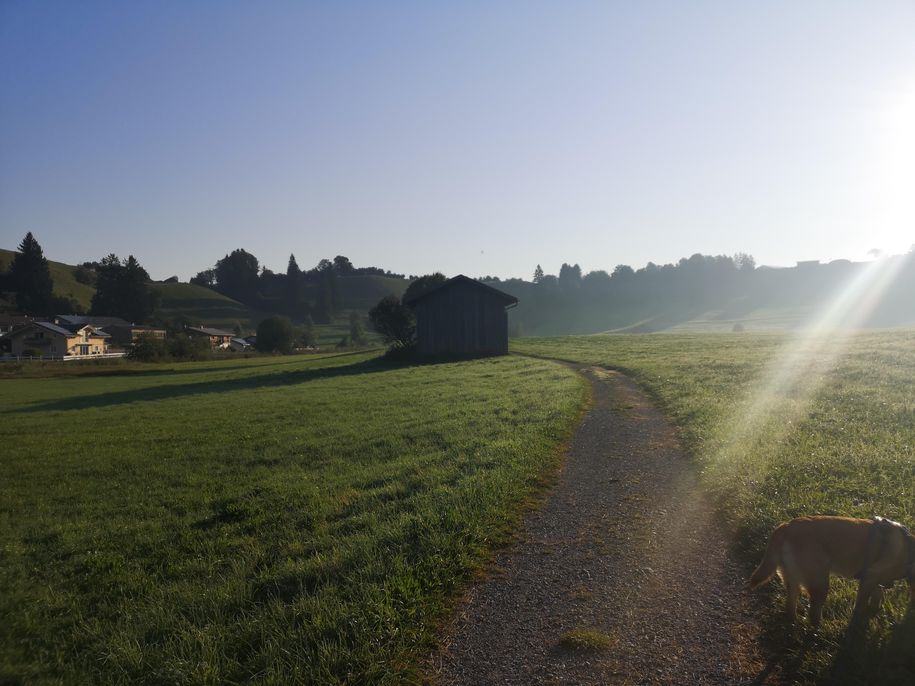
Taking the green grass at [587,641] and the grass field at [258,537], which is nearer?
the green grass at [587,641]

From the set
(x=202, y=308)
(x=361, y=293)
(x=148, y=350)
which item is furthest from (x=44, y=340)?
(x=361, y=293)

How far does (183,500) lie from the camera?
30.3 feet

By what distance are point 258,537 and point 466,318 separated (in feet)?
111

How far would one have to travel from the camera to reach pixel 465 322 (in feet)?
133

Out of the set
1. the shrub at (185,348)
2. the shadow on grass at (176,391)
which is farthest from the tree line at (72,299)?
the shadow on grass at (176,391)

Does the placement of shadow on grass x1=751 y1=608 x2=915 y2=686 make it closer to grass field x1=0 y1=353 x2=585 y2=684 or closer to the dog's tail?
the dog's tail

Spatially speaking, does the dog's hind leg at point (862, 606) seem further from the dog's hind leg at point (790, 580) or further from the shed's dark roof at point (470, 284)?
the shed's dark roof at point (470, 284)

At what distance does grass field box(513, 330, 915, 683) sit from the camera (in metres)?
3.87

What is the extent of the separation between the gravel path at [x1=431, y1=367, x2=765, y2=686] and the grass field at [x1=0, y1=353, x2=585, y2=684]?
445 mm

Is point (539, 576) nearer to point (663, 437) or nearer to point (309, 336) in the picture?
point (663, 437)

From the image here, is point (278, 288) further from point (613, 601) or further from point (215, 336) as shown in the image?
point (613, 601)

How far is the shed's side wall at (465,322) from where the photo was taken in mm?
40406

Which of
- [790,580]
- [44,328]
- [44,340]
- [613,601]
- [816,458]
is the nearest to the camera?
[790,580]

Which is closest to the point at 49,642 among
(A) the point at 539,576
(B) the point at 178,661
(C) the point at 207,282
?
(B) the point at 178,661
